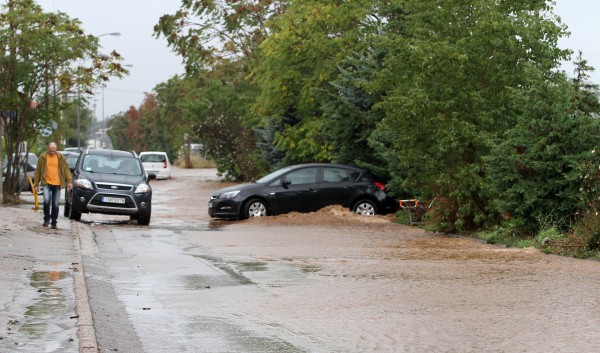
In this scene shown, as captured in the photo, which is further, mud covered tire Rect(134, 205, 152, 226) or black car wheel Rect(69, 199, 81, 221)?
black car wheel Rect(69, 199, 81, 221)

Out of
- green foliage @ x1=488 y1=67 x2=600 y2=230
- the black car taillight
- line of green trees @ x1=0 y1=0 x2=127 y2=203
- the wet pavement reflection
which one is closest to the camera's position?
the wet pavement reflection

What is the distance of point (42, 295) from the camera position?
441 inches

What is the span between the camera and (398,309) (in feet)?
34.8

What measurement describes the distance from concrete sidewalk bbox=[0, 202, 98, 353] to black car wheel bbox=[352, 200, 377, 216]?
29.2 ft

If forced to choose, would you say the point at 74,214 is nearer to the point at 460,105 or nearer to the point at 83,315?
the point at 460,105

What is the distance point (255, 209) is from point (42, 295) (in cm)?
1530

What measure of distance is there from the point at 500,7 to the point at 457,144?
3.53 m

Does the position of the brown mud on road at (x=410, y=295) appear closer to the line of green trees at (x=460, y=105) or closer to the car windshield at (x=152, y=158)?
the line of green trees at (x=460, y=105)

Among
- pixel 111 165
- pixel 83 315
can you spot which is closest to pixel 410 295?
pixel 83 315

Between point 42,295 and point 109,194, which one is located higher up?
point 109,194

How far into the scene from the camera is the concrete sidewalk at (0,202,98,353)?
8445 mm

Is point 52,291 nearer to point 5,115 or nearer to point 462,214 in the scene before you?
point 462,214

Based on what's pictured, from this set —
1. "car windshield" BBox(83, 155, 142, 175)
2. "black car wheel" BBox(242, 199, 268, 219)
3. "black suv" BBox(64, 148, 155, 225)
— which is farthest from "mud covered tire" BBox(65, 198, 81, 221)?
"black car wheel" BBox(242, 199, 268, 219)

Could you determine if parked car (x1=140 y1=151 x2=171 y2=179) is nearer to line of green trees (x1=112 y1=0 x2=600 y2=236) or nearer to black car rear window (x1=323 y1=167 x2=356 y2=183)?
line of green trees (x1=112 y1=0 x2=600 y2=236)
